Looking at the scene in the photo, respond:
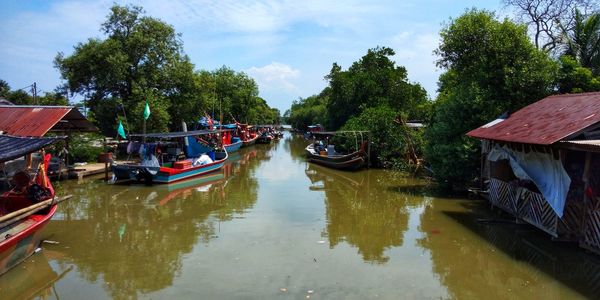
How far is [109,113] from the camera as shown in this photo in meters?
28.8

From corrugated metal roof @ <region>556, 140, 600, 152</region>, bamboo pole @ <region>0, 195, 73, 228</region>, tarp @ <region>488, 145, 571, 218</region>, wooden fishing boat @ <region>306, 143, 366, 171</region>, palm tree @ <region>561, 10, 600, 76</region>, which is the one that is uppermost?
palm tree @ <region>561, 10, 600, 76</region>

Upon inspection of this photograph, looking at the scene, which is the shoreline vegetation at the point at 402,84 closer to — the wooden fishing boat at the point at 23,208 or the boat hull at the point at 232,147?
the boat hull at the point at 232,147

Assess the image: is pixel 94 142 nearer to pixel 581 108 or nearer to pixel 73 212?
pixel 73 212

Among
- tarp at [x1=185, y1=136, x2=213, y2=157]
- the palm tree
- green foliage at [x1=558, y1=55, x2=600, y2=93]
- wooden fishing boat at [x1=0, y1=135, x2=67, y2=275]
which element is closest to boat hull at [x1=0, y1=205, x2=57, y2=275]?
wooden fishing boat at [x1=0, y1=135, x2=67, y2=275]

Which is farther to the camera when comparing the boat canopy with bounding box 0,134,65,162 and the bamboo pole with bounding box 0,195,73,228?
the boat canopy with bounding box 0,134,65,162

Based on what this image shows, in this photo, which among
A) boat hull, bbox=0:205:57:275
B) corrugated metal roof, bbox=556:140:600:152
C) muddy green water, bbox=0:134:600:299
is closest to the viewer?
muddy green water, bbox=0:134:600:299

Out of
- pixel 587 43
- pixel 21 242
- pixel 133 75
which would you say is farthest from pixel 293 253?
pixel 133 75

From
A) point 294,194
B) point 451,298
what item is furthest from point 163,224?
point 451,298

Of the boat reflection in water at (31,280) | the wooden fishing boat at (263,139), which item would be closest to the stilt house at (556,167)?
the boat reflection in water at (31,280)

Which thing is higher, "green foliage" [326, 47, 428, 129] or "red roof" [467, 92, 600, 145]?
"green foliage" [326, 47, 428, 129]

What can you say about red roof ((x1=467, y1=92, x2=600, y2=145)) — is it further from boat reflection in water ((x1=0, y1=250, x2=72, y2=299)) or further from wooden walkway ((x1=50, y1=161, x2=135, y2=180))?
wooden walkway ((x1=50, y1=161, x2=135, y2=180))

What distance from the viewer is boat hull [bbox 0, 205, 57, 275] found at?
8.05m

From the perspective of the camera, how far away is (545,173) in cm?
1075

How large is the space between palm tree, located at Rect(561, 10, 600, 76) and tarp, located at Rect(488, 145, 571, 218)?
11195 millimetres
